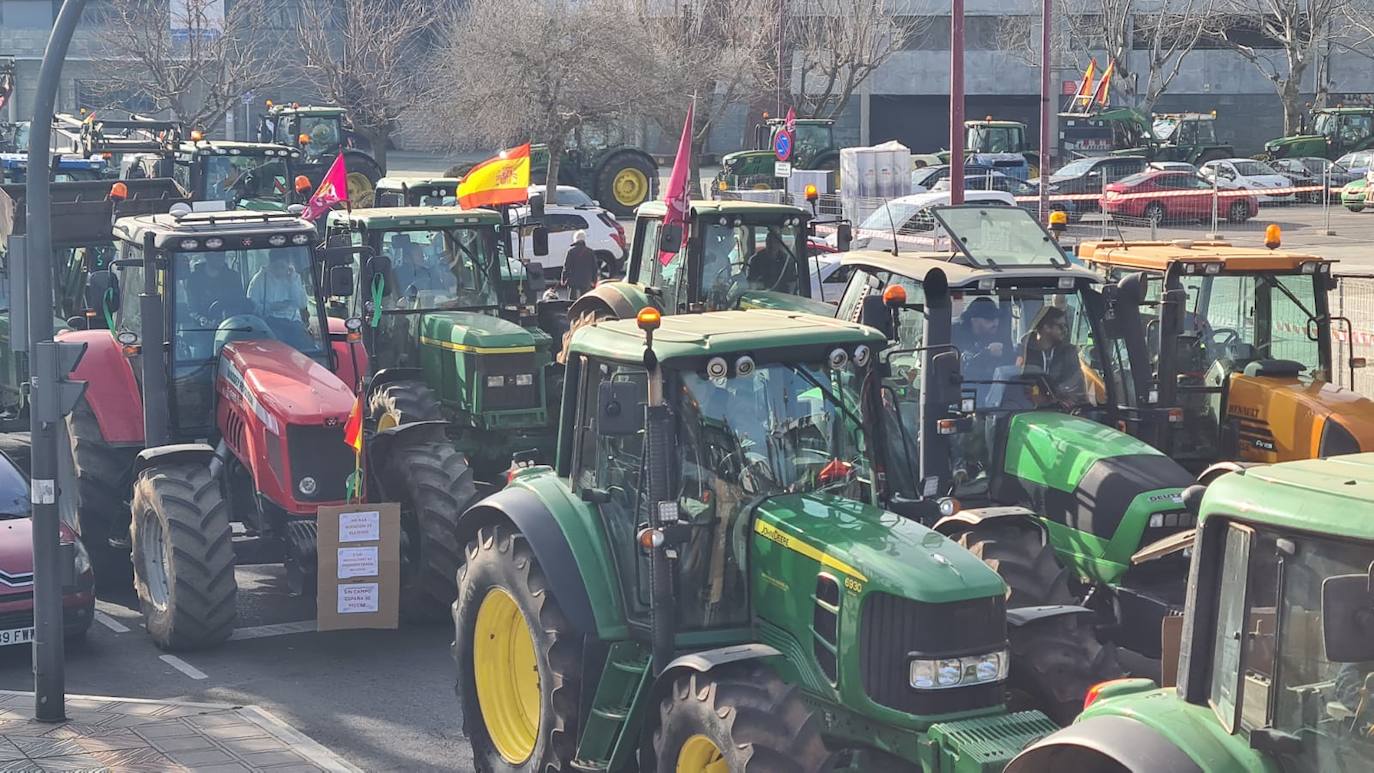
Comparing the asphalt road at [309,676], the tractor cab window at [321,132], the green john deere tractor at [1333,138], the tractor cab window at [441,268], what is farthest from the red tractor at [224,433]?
the green john deere tractor at [1333,138]

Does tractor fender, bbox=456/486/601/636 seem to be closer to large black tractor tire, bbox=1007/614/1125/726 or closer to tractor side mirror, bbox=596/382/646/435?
tractor side mirror, bbox=596/382/646/435

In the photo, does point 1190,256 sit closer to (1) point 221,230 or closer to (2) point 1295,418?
(2) point 1295,418

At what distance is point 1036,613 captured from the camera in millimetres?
7758

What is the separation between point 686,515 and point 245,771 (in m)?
3.01

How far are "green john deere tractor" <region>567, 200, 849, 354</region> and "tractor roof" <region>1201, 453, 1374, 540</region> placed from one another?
10270 millimetres

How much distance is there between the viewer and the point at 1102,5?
51.4 m

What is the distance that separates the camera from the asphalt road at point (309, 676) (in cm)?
1000

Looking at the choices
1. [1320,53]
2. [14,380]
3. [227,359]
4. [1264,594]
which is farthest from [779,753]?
[1320,53]

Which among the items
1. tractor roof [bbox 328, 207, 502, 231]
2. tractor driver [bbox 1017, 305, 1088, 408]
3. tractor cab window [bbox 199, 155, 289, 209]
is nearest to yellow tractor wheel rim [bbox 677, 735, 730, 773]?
tractor driver [bbox 1017, 305, 1088, 408]

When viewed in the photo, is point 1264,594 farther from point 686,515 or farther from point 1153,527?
point 1153,527

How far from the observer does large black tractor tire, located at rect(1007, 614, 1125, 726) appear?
298 inches

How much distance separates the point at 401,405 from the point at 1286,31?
134 ft

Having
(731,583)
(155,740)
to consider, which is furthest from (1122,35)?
(731,583)

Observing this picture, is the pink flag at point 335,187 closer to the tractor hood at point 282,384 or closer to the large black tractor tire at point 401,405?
the large black tractor tire at point 401,405
